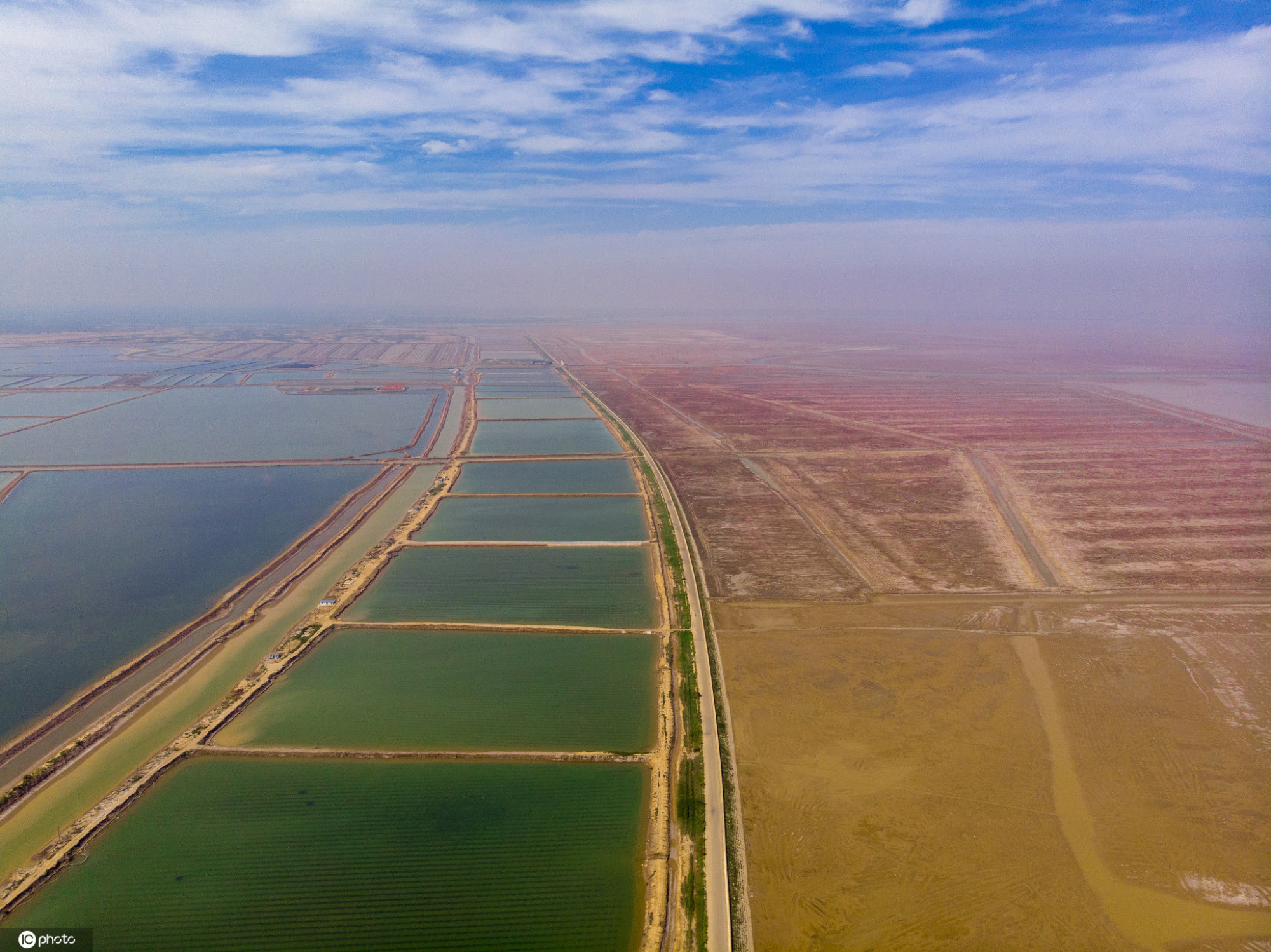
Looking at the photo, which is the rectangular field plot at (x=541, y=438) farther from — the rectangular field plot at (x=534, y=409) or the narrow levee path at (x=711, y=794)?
the narrow levee path at (x=711, y=794)

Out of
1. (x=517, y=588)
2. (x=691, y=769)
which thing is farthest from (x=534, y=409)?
(x=691, y=769)

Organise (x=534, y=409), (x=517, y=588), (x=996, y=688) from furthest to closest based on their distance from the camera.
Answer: (x=534, y=409)
(x=517, y=588)
(x=996, y=688)

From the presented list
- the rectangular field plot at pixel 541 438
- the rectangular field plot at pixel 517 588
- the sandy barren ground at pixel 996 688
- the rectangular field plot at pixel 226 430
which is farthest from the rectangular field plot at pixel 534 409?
the rectangular field plot at pixel 517 588

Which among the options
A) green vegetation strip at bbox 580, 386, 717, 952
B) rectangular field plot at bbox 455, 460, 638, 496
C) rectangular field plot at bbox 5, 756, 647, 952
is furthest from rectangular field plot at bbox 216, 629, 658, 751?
rectangular field plot at bbox 455, 460, 638, 496

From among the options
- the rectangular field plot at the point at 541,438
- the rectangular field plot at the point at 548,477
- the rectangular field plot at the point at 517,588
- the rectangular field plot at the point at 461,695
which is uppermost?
the rectangular field plot at the point at 541,438

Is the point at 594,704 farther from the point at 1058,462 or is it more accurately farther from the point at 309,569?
the point at 1058,462

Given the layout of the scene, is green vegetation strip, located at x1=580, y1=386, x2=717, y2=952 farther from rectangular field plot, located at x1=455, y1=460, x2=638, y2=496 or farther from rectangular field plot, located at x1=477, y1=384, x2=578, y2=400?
rectangular field plot, located at x1=477, y1=384, x2=578, y2=400

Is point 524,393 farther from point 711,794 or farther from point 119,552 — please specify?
point 711,794
